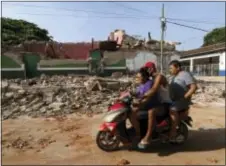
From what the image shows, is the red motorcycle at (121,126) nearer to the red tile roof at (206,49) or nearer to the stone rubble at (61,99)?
the stone rubble at (61,99)

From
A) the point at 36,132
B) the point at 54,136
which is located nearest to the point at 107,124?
the point at 54,136

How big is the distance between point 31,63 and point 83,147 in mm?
15901

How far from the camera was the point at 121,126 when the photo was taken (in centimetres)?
539

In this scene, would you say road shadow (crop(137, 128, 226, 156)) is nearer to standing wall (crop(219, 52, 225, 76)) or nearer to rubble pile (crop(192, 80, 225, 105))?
rubble pile (crop(192, 80, 225, 105))

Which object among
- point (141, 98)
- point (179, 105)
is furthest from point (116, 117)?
point (179, 105)

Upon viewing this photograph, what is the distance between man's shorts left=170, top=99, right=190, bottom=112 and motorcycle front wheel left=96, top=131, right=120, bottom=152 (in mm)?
1069

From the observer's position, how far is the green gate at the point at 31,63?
20719 mm

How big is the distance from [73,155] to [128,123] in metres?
1.15

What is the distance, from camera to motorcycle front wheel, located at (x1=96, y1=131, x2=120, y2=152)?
215 inches

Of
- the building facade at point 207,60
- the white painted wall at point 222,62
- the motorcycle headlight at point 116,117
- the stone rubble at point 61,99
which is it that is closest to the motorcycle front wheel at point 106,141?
the motorcycle headlight at point 116,117

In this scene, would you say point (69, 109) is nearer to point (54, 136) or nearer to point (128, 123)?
point (54, 136)

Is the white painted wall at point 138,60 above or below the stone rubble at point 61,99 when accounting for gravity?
above

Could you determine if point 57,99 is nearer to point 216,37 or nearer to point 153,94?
point 153,94

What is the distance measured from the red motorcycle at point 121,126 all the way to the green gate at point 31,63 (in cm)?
1605
